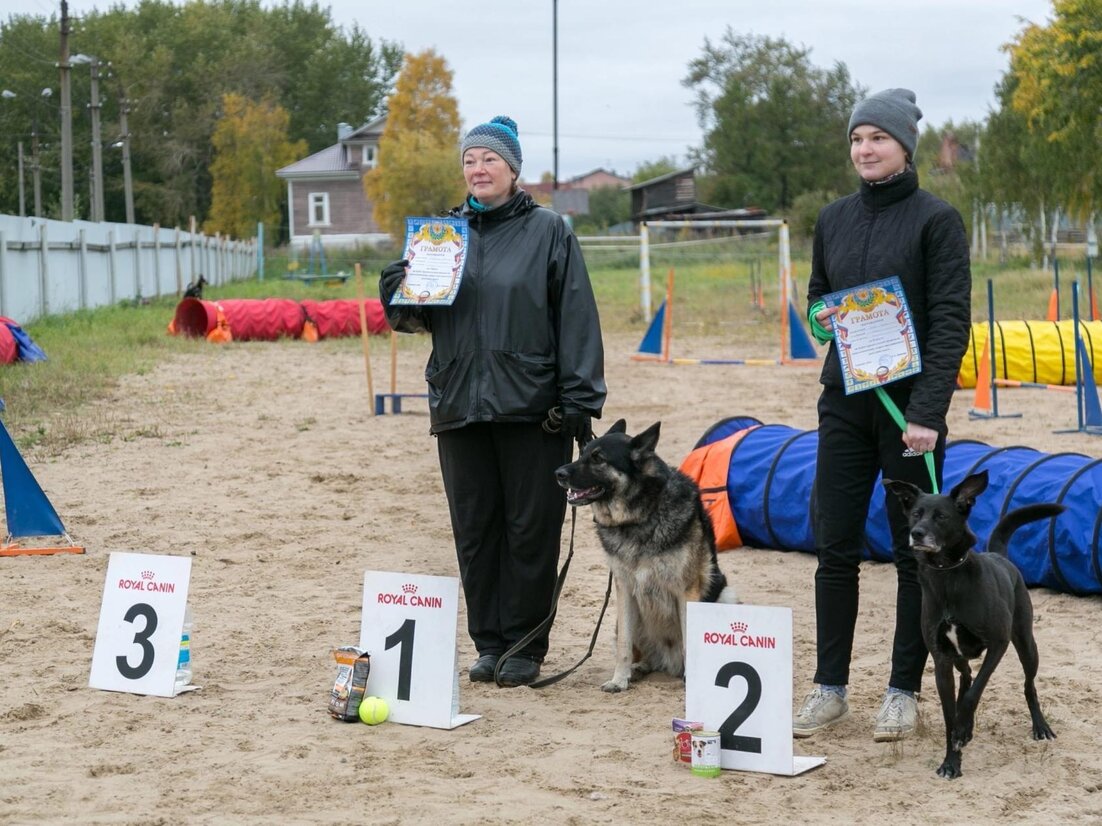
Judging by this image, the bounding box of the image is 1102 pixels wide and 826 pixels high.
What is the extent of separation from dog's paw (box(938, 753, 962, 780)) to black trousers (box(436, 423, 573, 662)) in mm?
1738

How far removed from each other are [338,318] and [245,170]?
4080 centimetres

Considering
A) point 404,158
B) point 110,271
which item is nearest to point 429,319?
point 110,271

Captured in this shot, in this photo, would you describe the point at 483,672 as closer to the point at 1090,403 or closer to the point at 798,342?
the point at 1090,403

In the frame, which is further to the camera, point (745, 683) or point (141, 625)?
point (141, 625)

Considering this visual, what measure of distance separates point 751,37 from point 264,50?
91.5 ft

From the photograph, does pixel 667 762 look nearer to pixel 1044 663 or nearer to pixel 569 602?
pixel 1044 663

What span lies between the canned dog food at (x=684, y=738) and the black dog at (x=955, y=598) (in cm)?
75

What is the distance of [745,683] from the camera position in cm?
392

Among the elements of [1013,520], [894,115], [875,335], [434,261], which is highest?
[894,115]

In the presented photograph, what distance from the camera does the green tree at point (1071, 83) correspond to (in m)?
21.2

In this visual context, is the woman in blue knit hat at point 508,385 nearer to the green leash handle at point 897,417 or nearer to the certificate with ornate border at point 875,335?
the certificate with ornate border at point 875,335

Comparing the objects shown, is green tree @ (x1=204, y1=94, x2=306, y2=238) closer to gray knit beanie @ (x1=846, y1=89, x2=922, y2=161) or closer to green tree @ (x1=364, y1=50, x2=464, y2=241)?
green tree @ (x1=364, y1=50, x2=464, y2=241)

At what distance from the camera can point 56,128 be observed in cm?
6381

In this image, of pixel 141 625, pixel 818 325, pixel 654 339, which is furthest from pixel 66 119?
pixel 818 325
